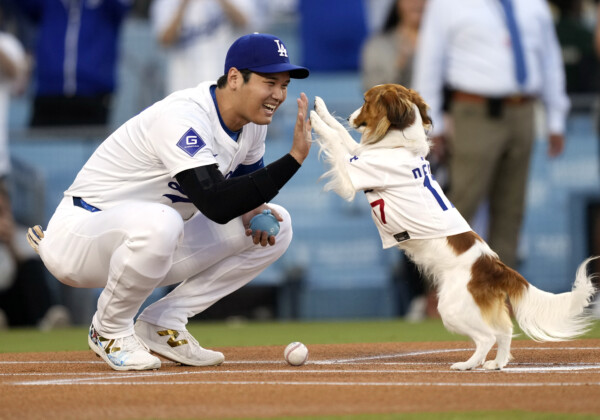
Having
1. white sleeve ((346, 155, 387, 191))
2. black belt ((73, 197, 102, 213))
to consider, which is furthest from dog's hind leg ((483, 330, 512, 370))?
black belt ((73, 197, 102, 213))

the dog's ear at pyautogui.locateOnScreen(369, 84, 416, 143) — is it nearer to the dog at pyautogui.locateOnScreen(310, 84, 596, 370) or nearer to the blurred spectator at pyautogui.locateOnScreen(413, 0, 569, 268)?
the dog at pyautogui.locateOnScreen(310, 84, 596, 370)

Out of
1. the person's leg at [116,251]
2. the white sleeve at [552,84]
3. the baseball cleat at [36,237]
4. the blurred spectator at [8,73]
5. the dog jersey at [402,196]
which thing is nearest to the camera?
the person's leg at [116,251]

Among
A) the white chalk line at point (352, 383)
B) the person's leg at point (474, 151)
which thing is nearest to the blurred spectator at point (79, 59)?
the person's leg at point (474, 151)

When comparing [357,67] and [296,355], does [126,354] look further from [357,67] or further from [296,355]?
[357,67]

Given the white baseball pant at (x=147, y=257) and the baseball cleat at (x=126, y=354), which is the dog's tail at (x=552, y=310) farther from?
the baseball cleat at (x=126, y=354)

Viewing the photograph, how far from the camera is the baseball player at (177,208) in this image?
524 centimetres

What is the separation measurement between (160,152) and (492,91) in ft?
13.4

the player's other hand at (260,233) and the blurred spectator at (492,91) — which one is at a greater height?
the blurred spectator at (492,91)

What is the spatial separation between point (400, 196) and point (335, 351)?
1.34 meters

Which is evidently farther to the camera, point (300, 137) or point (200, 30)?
point (200, 30)

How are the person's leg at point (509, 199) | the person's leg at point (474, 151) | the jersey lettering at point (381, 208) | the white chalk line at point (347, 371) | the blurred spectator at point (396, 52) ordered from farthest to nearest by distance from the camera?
1. the blurred spectator at point (396, 52)
2. the person's leg at point (509, 199)
3. the person's leg at point (474, 151)
4. the jersey lettering at point (381, 208)
5. the white chalk line at point (347, 371)

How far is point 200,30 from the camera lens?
11.0m

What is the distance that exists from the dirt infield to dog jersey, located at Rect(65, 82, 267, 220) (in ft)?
3.12
